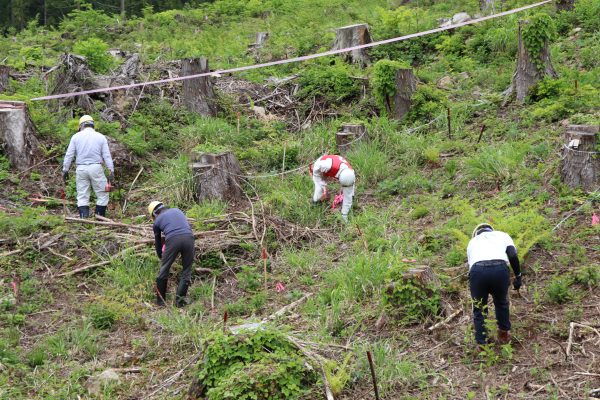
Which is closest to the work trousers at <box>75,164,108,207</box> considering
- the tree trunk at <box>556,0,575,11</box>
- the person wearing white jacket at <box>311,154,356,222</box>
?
the person wearing white jacket at <box>311,154,356,222</box>

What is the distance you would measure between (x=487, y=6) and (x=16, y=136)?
1068 cm

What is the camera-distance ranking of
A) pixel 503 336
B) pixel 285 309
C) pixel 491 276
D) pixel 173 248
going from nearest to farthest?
pixel 491 276 < pixel 503 336 < pixel 285 309 < pixel 173 248

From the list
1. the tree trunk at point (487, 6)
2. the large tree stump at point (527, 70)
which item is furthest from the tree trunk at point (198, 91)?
the tree trunk at point (487, 6)

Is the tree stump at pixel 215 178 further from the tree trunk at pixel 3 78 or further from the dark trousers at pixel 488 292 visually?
the dark trousers at pixel 488 292

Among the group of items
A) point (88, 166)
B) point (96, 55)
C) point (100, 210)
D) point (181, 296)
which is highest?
point (96, 55)

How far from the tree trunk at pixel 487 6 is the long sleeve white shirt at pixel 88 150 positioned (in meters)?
9.66

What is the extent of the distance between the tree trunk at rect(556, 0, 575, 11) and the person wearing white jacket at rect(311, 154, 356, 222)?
7.85 m

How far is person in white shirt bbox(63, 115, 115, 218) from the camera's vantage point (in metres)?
11.0

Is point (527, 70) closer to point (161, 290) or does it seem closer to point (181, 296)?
point (181, 296)

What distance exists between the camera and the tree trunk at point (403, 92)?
1348 cm

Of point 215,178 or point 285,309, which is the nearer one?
point 285,309

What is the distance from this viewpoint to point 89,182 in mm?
11141

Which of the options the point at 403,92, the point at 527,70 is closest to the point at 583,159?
the point at 527,70

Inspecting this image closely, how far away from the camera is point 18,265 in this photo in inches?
375
